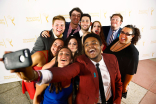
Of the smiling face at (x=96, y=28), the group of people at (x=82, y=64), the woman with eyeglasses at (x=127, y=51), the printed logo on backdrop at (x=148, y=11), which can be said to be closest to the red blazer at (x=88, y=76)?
the group of people at (x=82, y=64)

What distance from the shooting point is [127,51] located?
155 centimetres

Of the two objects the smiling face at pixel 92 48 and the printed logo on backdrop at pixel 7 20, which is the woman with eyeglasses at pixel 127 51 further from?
the printed logo on backdrop at pixel 7 20

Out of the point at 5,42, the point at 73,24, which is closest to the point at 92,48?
the point at 73,24

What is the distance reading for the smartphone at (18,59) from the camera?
0.54 meters

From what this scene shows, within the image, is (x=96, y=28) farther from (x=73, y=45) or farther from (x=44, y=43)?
(x=44, y=43)

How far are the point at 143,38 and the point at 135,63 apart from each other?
7.53 feet

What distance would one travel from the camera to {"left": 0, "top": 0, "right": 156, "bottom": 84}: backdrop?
1.90 meters

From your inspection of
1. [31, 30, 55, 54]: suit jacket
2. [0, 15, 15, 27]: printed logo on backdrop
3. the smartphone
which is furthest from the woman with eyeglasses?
[0, 15, 15, 27]: printed logo on backdrop

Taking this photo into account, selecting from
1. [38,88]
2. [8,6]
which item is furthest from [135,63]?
[8,6]

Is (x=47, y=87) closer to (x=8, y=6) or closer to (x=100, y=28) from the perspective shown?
(x=100, y=28)

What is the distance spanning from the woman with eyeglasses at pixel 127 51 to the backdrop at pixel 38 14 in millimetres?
858

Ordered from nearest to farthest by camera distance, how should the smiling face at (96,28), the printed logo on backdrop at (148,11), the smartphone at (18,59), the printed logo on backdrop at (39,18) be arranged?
the smartphone at (18,59) → the smiling face at (96,28) → the printed logo on backdrop at (39,18) → the printed logo on backdrop at (148,11)

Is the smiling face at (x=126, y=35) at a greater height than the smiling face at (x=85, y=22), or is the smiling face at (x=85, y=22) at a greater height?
the smiling face at (x=85, y=22)

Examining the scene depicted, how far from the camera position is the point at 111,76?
1.22m
